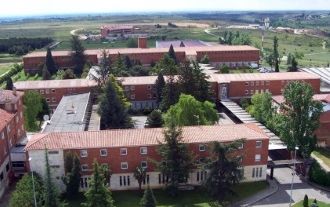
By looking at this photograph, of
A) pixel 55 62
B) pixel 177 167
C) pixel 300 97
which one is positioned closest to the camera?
pixel 177 167

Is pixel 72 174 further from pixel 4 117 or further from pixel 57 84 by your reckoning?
pixel 57 84

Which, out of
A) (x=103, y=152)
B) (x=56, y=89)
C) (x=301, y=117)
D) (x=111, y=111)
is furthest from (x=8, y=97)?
(x=301, y=117)

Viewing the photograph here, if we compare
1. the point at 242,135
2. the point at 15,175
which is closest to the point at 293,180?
the point at 242,135

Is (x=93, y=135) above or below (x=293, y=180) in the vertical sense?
above

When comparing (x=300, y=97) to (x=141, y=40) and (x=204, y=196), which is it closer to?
(x=204, y=196)

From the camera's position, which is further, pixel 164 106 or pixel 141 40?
pixel 141 40

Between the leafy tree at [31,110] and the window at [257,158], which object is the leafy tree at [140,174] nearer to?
the window at [257,158]

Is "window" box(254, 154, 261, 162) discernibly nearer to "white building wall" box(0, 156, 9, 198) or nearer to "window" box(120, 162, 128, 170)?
"window" box(120, 162, 128, 170)
